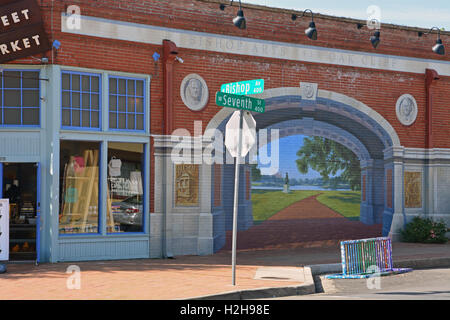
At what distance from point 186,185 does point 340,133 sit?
581cm

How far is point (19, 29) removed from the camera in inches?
508

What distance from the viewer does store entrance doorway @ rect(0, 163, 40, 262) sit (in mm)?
13141

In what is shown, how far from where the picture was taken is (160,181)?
14.4 meters

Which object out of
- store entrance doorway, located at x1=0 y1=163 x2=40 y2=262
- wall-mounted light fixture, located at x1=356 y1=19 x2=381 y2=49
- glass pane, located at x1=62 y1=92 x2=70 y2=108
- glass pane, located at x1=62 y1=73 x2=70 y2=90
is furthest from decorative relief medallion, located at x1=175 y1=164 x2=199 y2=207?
wall-mounted light fixture, located at x1=356 y1=19 x2=381 y2=49

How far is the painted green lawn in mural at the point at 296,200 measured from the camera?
662 inches

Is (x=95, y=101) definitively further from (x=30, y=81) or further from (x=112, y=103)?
(x=30, y=81)

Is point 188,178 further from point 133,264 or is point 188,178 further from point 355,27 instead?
point 355,27

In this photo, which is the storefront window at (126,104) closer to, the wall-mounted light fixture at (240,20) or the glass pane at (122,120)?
the glass pane at (122,120)

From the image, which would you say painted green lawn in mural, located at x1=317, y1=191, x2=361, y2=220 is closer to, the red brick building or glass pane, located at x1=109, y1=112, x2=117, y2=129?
the red brick building

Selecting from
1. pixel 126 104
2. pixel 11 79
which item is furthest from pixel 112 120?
pixel 11 79

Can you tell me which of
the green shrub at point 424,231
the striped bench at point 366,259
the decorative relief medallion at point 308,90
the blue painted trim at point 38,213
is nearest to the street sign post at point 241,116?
the striped bench at point 366,259

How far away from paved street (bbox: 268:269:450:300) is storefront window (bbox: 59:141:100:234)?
578 centimetres

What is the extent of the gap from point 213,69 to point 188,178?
2957 mm
